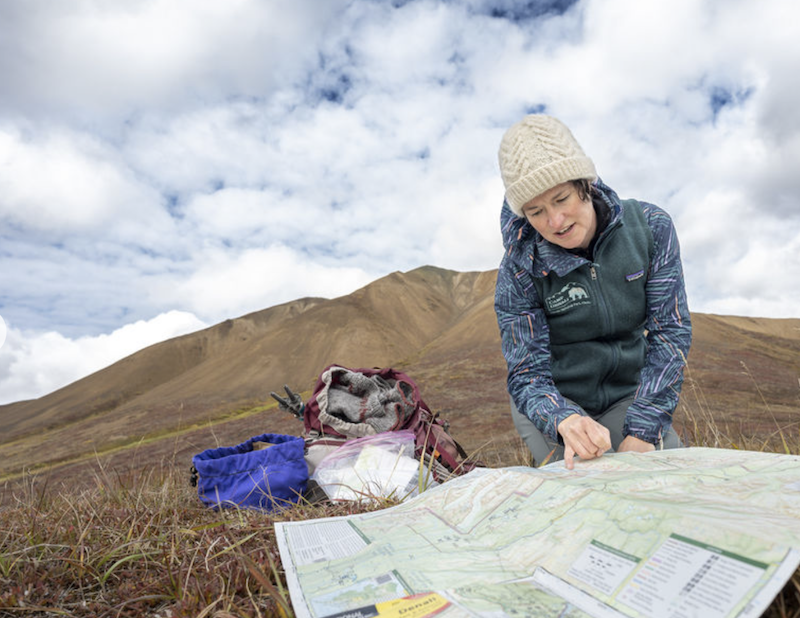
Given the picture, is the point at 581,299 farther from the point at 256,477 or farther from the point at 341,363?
the point at 341,363

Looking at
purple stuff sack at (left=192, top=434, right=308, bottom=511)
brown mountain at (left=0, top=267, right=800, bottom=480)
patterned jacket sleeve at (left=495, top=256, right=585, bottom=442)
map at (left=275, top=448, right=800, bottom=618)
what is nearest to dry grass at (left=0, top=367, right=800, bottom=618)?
map at (left=275, top=448, right=800, bottom=618)

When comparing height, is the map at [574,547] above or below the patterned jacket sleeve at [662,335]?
below

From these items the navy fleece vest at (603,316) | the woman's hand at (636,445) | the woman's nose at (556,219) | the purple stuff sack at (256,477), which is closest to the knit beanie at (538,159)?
the woman's nose at (556,219)

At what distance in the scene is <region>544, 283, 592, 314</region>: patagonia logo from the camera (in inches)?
85.7

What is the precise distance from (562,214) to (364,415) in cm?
158

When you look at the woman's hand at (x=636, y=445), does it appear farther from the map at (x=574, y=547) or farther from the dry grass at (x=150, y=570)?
the dry grass at (x=150, y=570)

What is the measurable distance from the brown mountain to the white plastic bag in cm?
40

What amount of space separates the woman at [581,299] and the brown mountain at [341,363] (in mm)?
622

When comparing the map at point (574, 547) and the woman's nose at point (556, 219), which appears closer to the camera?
the map at point (574, 547)

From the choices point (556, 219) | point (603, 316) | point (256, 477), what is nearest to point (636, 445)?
point (603, 316)

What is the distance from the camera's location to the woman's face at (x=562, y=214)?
1.91 metres

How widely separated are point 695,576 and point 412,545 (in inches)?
22.7

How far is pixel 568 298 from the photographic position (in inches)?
86.7

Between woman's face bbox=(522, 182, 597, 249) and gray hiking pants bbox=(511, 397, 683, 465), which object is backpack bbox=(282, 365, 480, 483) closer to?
gray hiking pants bbox=(511, 397, 683, 465)
